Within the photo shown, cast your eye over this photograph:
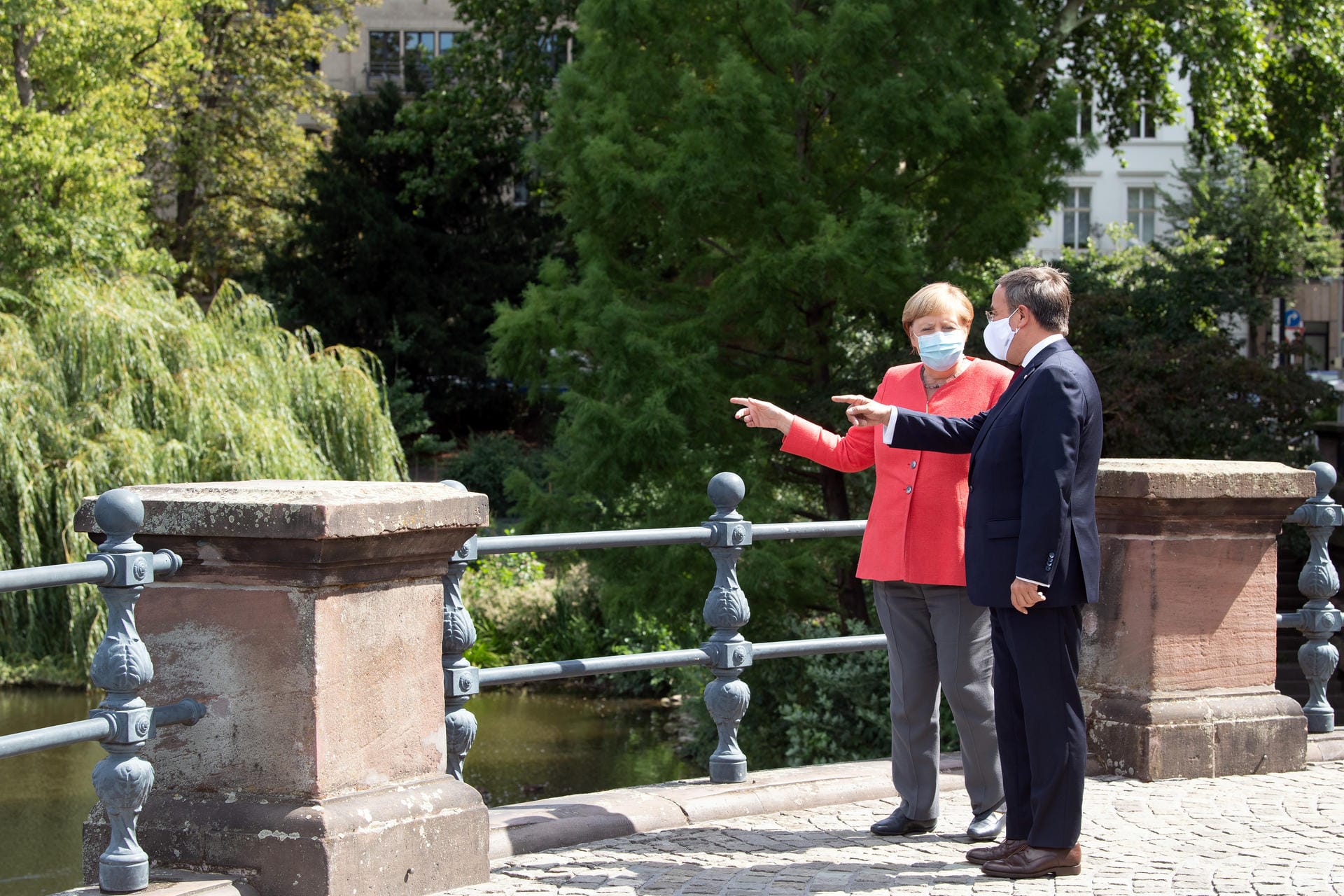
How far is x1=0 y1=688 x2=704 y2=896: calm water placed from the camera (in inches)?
461

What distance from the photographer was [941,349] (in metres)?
4.75

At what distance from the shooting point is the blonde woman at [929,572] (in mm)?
4746

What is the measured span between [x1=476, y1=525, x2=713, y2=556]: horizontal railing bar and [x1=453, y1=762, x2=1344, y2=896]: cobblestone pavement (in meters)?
0.96

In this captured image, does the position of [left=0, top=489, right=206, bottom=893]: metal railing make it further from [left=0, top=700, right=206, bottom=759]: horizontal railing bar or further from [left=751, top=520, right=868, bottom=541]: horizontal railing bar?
[left=751, top=520, right=868, bottom=541]: horizontal railing bar

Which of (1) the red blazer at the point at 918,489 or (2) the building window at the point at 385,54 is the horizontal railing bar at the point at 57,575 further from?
(2) the building window at the point at 385,54

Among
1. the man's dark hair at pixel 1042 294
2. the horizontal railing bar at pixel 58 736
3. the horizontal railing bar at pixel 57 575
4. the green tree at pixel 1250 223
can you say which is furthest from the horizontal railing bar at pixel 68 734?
the green tree at pixel 1250 223

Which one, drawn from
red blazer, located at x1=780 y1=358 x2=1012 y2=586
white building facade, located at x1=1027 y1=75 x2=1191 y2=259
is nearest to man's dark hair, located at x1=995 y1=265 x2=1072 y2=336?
red blazer, located at x1=780 y1=358 x2=1012 y2=586

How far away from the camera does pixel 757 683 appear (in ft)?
47.4

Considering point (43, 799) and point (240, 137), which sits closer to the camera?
point (43, 799)

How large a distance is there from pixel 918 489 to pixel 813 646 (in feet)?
3.56

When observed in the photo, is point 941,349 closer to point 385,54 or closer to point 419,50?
point 419,50

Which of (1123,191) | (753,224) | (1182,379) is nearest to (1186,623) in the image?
(753,224)

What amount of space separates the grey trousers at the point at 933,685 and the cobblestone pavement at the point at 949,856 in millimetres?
191

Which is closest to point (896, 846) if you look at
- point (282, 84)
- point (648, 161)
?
point (648, 161)
